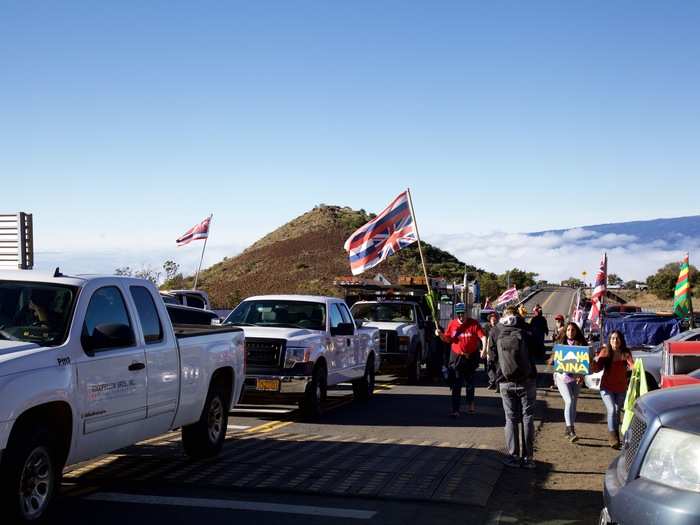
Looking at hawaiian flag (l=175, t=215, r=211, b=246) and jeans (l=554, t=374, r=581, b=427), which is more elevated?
hawaiian flag (l=175, t=215, r=211, b=246)

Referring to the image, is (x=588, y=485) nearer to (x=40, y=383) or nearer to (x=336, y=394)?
(x=40, y=383)

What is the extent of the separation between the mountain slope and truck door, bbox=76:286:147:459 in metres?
53.6

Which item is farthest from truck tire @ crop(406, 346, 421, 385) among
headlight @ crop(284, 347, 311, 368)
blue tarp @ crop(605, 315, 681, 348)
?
blue tarp @ crop(605, 315, 681, 348)

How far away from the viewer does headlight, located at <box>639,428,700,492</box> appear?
4746 mm

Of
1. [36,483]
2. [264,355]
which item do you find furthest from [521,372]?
[36,483]

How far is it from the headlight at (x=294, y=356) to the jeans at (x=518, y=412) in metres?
4.47

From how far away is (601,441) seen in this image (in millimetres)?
13141

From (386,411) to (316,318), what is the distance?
2020 millimetres

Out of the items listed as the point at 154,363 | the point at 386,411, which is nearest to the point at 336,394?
the point at 386,411

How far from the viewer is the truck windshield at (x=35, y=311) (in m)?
7.55

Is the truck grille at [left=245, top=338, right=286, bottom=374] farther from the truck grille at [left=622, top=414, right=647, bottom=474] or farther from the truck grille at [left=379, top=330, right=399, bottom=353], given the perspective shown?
the truck grille at [left=622, top=414, right=647, bottom=474]

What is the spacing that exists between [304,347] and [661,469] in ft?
32.7

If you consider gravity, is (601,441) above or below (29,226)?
below

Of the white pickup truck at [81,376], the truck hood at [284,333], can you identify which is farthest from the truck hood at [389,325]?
the white pickup truck at [81,376]
